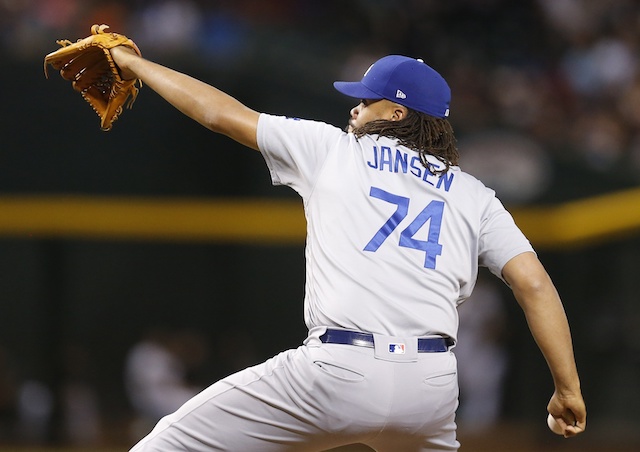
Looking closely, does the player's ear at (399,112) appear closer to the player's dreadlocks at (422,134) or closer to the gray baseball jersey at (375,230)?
the player's dreadlocks at (422,134)

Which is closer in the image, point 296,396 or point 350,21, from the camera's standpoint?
point 296,396

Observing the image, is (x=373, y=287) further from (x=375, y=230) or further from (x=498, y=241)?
(x=498, y=241)

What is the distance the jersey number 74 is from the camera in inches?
122

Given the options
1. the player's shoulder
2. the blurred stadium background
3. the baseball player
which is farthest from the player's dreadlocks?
the blurred stadium background

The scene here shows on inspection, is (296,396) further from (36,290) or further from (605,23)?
(605,23)

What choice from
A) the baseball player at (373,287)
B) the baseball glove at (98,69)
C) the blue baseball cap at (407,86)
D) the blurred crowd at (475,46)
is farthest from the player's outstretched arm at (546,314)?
the blurred crowd at (475,46)

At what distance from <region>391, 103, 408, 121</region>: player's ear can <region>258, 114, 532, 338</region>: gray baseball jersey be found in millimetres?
141

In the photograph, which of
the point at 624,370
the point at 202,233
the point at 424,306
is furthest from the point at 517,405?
the point at 424,306

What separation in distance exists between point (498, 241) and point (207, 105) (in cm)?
97

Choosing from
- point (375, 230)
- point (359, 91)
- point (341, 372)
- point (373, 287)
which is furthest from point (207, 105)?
point (341, 372)

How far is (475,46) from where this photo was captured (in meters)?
11.7

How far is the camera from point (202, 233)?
9.52 meters

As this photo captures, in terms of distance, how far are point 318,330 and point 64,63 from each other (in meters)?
1.34

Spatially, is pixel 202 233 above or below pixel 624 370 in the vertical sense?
above
